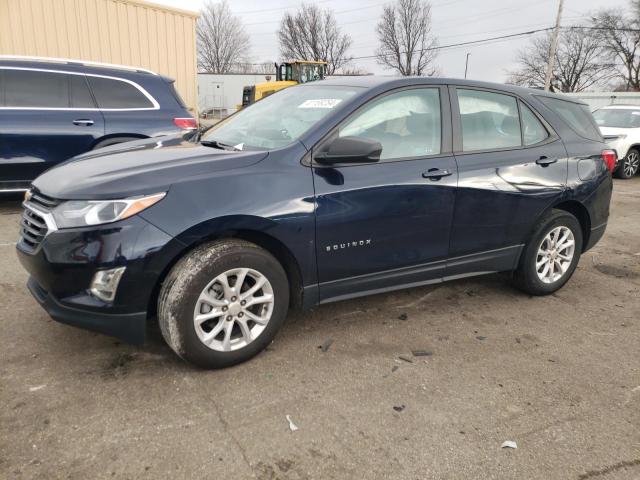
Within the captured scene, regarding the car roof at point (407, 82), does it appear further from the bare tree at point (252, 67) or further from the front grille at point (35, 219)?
the bare tree at point (252, 67)

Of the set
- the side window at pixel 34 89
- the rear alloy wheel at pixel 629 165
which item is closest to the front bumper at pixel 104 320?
the side window at pixel 34 89

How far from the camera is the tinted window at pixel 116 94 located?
6223mm

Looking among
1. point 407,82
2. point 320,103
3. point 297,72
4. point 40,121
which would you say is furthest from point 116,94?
point 297,72

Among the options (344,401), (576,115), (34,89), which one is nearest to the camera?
(344,401)

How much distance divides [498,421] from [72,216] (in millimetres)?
2348

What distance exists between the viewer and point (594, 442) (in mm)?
2330

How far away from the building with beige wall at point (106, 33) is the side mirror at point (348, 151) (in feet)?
31.7

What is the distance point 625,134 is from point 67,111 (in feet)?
37.7

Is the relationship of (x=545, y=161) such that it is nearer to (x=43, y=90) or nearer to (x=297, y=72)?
(x=43, y=90)

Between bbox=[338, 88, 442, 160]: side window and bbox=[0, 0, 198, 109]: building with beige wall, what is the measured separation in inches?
369

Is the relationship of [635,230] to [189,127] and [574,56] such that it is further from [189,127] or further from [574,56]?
[574,56]

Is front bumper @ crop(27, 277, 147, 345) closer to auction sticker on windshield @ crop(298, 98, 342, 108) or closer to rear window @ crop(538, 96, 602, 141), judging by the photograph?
auction sticker on windshield @ crop(298, 98, 342, 108)

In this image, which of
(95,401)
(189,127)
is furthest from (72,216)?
(189,127)

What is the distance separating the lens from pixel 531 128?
3.85m
